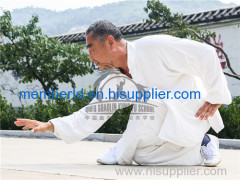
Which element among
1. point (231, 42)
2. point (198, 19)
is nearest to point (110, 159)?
point (231, 42)

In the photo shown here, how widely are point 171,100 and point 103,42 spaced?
2.76 ft

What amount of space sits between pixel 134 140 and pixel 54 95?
28.1 ft

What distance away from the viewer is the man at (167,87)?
4.07 m

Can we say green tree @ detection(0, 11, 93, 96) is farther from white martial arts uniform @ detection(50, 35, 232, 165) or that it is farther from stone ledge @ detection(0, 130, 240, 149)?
white martial arts uniform @ detection(50, 35, 232, 165)

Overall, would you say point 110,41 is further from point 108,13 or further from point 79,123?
point 108,13

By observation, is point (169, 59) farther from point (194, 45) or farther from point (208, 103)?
point (208, 103)

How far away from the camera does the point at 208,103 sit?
13.5ft

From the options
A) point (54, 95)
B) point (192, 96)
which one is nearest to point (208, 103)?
point (192, 96)

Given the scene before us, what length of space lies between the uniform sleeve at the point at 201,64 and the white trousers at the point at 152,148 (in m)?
0.42

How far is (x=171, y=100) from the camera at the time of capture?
13.4ft

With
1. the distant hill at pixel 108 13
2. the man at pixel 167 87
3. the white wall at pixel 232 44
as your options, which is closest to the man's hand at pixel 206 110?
the man at pixel 167 87

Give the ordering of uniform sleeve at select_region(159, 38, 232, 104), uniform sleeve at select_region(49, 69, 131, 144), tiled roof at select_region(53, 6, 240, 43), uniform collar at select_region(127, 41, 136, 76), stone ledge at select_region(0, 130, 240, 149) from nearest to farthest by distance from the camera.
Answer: uniform sleeve at select_region(159, 38, 232, 104)
uniform collar at select_region(127, 41, 136, 76)
uniform sleeve at select_region(49, 69, 131, 144)
stone ledge at select_region(0, 130, 240, 149)
tiled roof at select_region(53, 6, 240, 43)

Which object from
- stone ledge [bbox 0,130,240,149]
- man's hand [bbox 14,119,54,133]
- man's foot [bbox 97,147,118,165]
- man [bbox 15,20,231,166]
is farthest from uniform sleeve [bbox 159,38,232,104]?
stone ledge [bbox 0,130,240,149]

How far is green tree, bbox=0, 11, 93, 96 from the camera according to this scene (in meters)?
13.6
